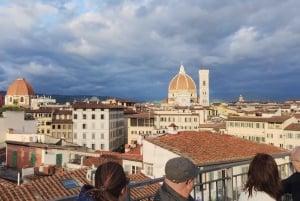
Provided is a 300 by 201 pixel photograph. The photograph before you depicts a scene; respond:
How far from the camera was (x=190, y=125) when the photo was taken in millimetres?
86438

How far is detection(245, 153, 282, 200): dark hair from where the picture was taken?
12.3 ft

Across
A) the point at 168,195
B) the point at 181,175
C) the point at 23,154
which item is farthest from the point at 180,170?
the point at 23,154

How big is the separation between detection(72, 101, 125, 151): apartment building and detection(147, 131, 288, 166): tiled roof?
164ft

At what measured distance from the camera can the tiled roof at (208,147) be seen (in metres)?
19.8

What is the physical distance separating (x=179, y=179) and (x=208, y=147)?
59.8 feet

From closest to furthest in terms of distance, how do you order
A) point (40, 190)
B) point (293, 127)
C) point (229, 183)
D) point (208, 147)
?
point (229, 183) < point (40, 190) < point (208, 147) < point (293, 127)

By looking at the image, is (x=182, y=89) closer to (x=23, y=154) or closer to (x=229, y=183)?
(x=23, y=154)

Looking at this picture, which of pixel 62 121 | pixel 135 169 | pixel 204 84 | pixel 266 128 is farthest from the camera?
pixel 204 84

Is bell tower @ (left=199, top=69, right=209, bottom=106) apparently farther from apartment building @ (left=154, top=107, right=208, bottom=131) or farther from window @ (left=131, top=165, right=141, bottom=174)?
window @ (left=131, top=165, right=141, bottom=174)

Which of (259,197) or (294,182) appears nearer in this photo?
(259,197)

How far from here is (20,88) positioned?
13462 centimetres

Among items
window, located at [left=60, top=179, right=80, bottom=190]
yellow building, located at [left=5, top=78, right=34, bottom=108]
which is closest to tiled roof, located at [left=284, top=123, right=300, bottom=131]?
window, located at [left=60, top=179, right=80, bottom=190]

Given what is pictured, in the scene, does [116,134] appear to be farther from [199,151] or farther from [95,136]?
[199,151]

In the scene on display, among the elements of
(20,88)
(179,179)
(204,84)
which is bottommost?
(179,179)
